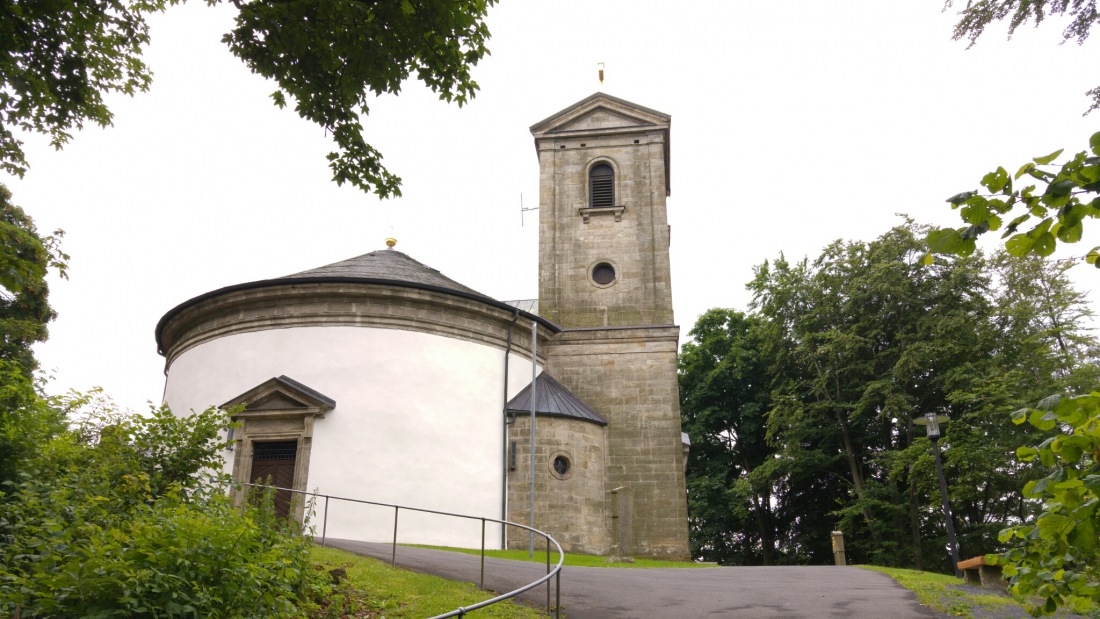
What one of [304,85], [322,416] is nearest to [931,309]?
[322,416]

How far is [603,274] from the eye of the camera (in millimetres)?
26484

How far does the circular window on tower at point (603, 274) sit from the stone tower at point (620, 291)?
3 centimetres

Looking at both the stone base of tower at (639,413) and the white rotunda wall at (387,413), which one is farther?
the stone base of tower at (639,413)

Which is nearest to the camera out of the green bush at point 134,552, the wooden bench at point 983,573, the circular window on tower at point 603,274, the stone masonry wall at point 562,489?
the green bush at point 134,552

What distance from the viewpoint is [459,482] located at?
65.3ft

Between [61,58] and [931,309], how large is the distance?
27.7 m

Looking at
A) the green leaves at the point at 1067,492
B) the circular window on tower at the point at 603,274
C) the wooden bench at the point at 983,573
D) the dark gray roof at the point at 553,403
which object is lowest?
the wooden bench at the point at 983,573

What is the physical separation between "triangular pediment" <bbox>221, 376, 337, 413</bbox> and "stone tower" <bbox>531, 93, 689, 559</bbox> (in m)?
7.14

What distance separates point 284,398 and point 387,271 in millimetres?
4468

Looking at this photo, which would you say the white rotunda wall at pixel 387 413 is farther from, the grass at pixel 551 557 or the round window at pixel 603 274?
the round window at pixel 603 274

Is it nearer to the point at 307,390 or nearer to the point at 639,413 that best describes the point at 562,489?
the point at 639,413

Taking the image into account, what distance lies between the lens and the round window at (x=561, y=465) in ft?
68.9

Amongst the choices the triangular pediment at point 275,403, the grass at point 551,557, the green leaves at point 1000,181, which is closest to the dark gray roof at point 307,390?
the triangular pediment at point 275,403

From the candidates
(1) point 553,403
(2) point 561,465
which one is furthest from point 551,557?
(1) point 553,403
